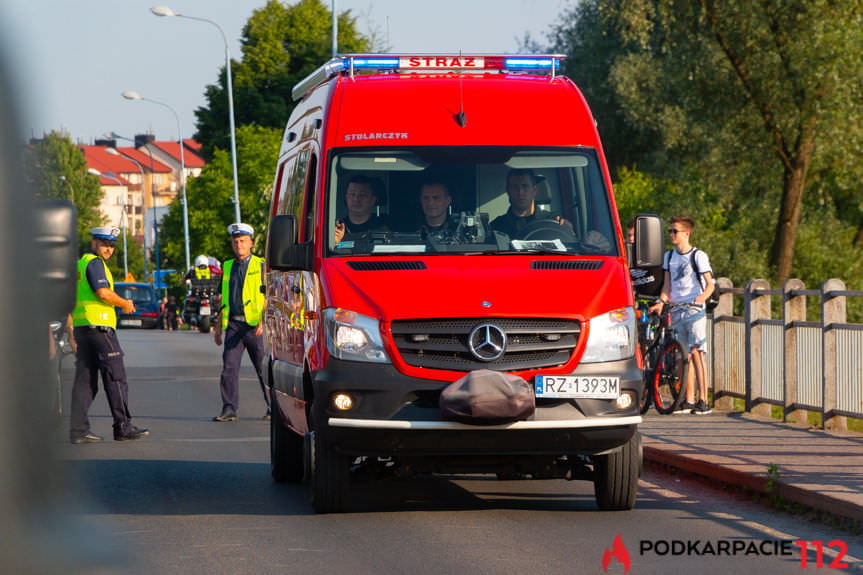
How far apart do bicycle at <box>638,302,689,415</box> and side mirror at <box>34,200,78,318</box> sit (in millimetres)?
12165

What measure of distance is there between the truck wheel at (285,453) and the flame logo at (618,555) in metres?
3.15

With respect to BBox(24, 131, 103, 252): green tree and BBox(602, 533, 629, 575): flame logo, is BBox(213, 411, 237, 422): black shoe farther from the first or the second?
BBox(24, 131, 103, 252): green tree

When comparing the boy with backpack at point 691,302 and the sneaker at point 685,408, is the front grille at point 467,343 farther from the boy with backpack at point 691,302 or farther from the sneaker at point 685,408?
the sneaker at point 685,408

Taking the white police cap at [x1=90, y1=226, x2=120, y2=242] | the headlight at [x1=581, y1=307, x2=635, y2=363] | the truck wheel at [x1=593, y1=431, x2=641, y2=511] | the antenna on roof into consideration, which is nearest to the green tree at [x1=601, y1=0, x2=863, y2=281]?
the white police cap at [x1=90, y1=226, x2=120, y2=242]

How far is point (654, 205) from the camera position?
1539 inches

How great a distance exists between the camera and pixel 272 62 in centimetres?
6862

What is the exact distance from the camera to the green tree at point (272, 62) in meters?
67.9

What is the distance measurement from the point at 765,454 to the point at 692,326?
3.86m

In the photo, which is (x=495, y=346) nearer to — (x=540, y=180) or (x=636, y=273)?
(x=540, y=180)

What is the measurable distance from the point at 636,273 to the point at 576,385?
7651 mm

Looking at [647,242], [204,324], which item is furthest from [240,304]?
[204,324]

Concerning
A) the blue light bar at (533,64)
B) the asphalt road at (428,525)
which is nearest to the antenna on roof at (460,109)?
the blue light bar at (533,64)

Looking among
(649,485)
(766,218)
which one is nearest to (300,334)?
(649,485)

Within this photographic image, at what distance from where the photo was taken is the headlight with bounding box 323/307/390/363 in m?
8.01
